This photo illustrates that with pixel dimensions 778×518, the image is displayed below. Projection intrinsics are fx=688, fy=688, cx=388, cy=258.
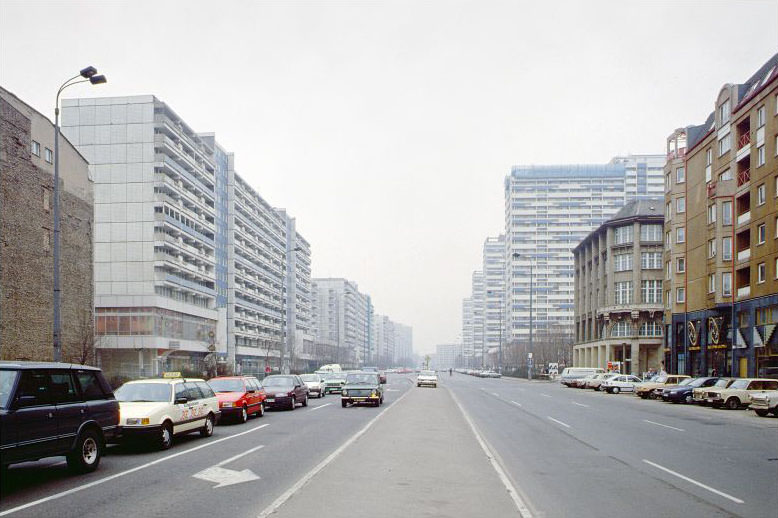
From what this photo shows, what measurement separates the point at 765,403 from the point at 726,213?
25.5m

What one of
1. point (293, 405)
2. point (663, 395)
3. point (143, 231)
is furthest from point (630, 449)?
point (143, 231)

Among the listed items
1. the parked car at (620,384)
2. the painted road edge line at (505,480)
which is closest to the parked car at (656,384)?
the parked car at (620,384)

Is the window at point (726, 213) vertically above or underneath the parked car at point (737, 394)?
above

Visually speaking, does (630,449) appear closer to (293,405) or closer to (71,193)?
(293,405)

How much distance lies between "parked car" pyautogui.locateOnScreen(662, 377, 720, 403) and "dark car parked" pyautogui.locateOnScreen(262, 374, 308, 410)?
21496 millimetres

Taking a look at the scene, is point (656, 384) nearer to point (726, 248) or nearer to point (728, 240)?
point (726, 248)

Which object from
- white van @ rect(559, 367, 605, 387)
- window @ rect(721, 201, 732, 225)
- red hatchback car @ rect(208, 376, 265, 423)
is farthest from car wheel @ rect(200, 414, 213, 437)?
white van @ rect(559, 367, 605, 387)

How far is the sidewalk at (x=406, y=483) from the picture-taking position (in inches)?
349

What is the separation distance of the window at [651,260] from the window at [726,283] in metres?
30.4

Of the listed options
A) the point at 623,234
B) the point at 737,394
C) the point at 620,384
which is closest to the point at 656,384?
the point at 620,384

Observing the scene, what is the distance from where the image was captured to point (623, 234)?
3233 inches

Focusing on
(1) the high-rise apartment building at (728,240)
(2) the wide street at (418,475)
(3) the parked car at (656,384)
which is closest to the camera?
(2) the wide street at (418,475)

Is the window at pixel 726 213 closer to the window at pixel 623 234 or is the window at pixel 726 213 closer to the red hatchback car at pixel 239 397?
the window at pixel 623 234

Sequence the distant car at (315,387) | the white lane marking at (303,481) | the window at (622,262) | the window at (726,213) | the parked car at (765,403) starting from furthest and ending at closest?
the window at (622,262) < the window at (726,213) < the distant car at (315,387) < the parked car at (765,403) < the white lane marking at (303,481)
